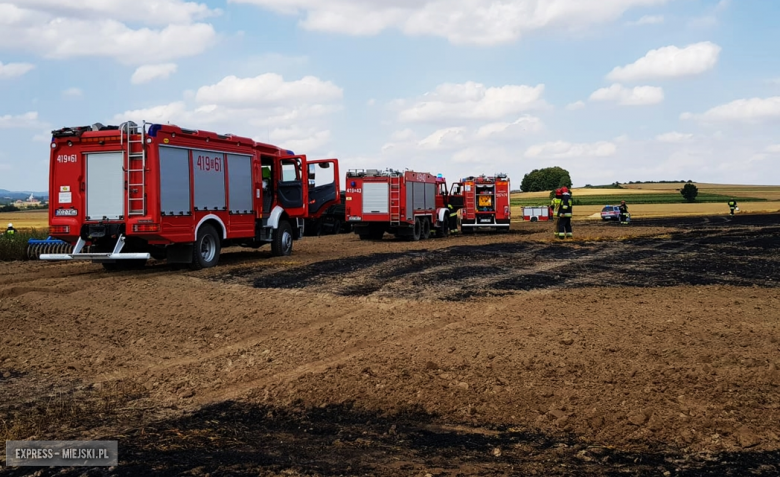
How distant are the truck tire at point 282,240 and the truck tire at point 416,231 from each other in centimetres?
965

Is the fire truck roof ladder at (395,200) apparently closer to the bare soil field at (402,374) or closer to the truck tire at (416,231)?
the truck tire at (416,231)

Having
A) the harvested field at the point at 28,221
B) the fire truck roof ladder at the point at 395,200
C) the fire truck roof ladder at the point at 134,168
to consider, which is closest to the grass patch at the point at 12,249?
the fire truck roof ladder at the point at 134,168

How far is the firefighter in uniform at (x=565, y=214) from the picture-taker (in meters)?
24.4

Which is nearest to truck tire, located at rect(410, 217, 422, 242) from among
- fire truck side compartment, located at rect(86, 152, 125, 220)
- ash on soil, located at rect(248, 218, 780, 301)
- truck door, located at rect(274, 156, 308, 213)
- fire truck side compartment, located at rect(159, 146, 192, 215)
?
ash on soil, located at rect(248, 218, 780, 301)

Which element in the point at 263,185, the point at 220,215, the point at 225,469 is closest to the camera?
the point at 225,469

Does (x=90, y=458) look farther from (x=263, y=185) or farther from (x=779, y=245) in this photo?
(x=779, y=245)

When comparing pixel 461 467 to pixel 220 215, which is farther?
pixel 220 215

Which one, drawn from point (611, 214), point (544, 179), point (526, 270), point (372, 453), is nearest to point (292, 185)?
point (526, 270)

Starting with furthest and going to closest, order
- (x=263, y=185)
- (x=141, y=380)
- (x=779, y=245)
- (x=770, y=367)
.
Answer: (x=779, y=245) < (x=263, y=185) < (x=141, y=380) < (x=770, y=367)

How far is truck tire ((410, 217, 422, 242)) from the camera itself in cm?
2859

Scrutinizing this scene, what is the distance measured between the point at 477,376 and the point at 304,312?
4.08m

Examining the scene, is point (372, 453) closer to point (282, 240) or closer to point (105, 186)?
point (105, 186)

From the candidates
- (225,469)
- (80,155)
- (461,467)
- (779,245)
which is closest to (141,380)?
(225,469)

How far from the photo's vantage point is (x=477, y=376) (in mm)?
7000
